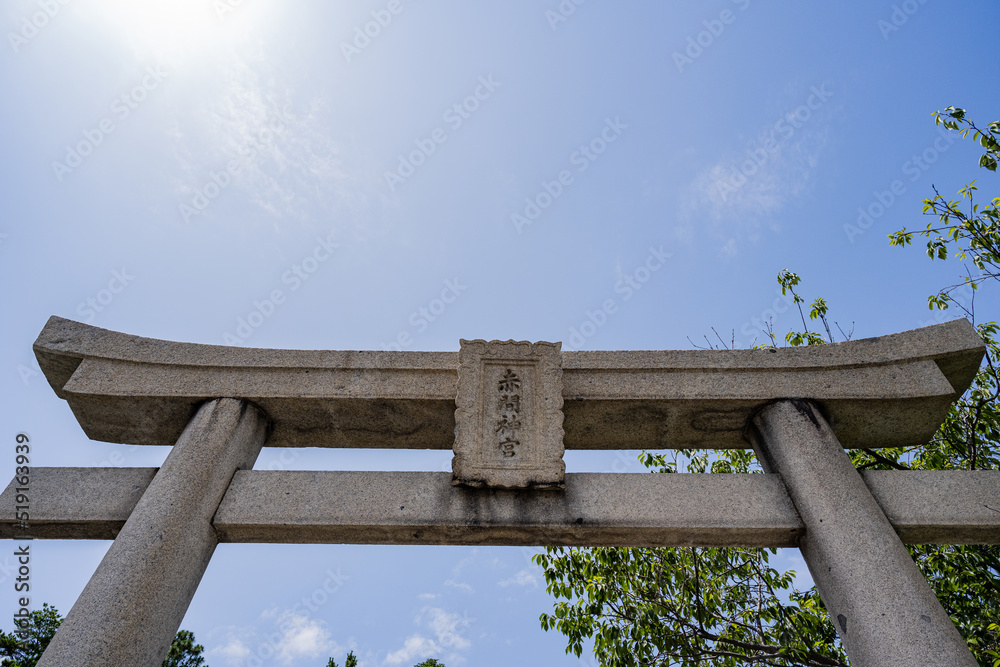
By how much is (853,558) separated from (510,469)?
1.97m

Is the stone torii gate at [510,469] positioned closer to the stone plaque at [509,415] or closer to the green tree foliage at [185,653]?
the stone plaque at [509,415]

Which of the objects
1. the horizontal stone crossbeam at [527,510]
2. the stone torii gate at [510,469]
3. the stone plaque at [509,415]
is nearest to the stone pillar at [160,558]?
the stone torii gate at [510,469]

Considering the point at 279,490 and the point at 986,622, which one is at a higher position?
the point at 986,622

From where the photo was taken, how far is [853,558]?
11.0 ft

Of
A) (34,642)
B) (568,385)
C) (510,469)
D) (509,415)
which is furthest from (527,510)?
(34,642)

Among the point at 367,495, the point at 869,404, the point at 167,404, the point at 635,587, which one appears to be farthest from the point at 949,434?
the point at 167,404

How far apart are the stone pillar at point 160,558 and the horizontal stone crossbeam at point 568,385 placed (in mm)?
362

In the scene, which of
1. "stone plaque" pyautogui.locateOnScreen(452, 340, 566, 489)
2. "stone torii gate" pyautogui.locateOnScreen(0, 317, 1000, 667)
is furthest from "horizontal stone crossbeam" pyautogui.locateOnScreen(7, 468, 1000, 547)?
"stone plaque" pyautogui.locateOnScreen(452, 340, 566, 489)

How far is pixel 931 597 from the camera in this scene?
10.4 feet

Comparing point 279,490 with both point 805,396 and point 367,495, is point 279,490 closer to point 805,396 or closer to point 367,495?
point 367,495

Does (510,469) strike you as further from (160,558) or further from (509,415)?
(160,558)

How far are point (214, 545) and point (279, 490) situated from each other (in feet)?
1.68

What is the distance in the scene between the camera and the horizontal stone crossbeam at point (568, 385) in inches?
166

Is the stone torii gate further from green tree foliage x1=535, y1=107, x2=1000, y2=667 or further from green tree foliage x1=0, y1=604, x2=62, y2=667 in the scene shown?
green tree foliage x1=0, y1=604, x2=62, y2=667
